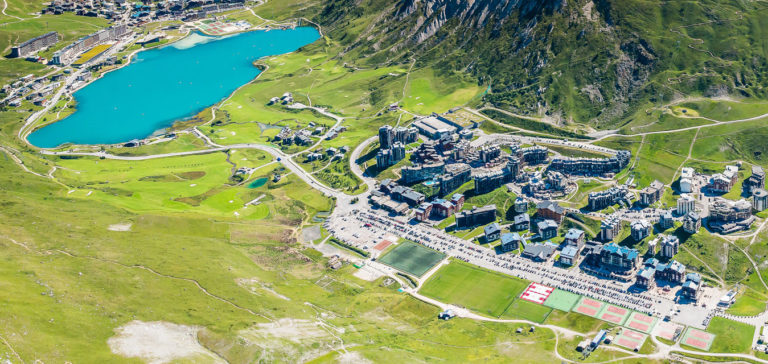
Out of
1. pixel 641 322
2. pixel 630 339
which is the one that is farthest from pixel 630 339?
pixel 641 322

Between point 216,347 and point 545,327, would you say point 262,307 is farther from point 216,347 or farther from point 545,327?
point 545,327

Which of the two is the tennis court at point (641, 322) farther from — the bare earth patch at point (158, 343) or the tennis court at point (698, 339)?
the bare earth patch at point (158, 343)

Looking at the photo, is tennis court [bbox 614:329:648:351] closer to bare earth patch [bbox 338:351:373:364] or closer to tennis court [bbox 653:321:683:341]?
tennis court [bbox 653:321:683:341]

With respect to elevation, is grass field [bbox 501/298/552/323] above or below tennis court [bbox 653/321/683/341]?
below

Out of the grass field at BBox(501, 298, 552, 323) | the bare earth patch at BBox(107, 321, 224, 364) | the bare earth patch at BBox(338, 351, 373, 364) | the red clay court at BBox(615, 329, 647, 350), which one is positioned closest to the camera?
the bare earth patch at BBox(107, 321, 224, 364)

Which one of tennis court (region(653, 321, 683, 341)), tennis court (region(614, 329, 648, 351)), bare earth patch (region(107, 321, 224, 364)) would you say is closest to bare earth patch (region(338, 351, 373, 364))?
bare earth patch (region(107, 321, 224, 364))

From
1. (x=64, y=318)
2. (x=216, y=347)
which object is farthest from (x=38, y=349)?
(x=216, y=347)
